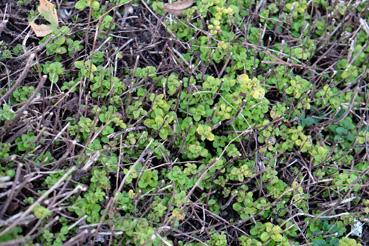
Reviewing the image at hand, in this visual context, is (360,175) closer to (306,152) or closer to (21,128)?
(306,152)

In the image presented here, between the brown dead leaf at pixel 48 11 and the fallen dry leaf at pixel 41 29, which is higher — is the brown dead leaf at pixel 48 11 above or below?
above

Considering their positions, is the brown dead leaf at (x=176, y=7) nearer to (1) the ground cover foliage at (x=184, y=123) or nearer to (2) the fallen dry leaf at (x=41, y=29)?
(1) the ground cover foliage at (x=184, y=123)

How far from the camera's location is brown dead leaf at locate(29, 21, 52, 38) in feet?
8.43

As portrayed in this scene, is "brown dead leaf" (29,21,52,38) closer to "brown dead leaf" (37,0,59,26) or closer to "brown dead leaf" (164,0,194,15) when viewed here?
"brown dead leaf" (37,0,59,26)

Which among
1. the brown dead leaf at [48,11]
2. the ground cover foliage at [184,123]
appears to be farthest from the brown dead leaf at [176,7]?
the brown dead leaf at [48,11]

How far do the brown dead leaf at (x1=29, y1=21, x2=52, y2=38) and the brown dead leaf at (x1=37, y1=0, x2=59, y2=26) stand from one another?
3 centimetres

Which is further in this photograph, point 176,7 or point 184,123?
point 176,7

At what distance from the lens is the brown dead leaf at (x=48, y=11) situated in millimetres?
2602

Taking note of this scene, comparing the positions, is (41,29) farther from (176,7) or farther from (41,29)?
(176,7)

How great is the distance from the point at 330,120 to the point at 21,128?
4.71 ft

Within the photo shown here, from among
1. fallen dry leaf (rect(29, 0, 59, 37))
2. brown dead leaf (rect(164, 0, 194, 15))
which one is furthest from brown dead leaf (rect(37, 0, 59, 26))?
brown dead leaf (rect(164, 0, 194, 15))

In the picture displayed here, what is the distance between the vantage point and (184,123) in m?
2.56

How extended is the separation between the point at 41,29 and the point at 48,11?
0.09m

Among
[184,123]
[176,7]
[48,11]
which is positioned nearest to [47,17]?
[48,11]
